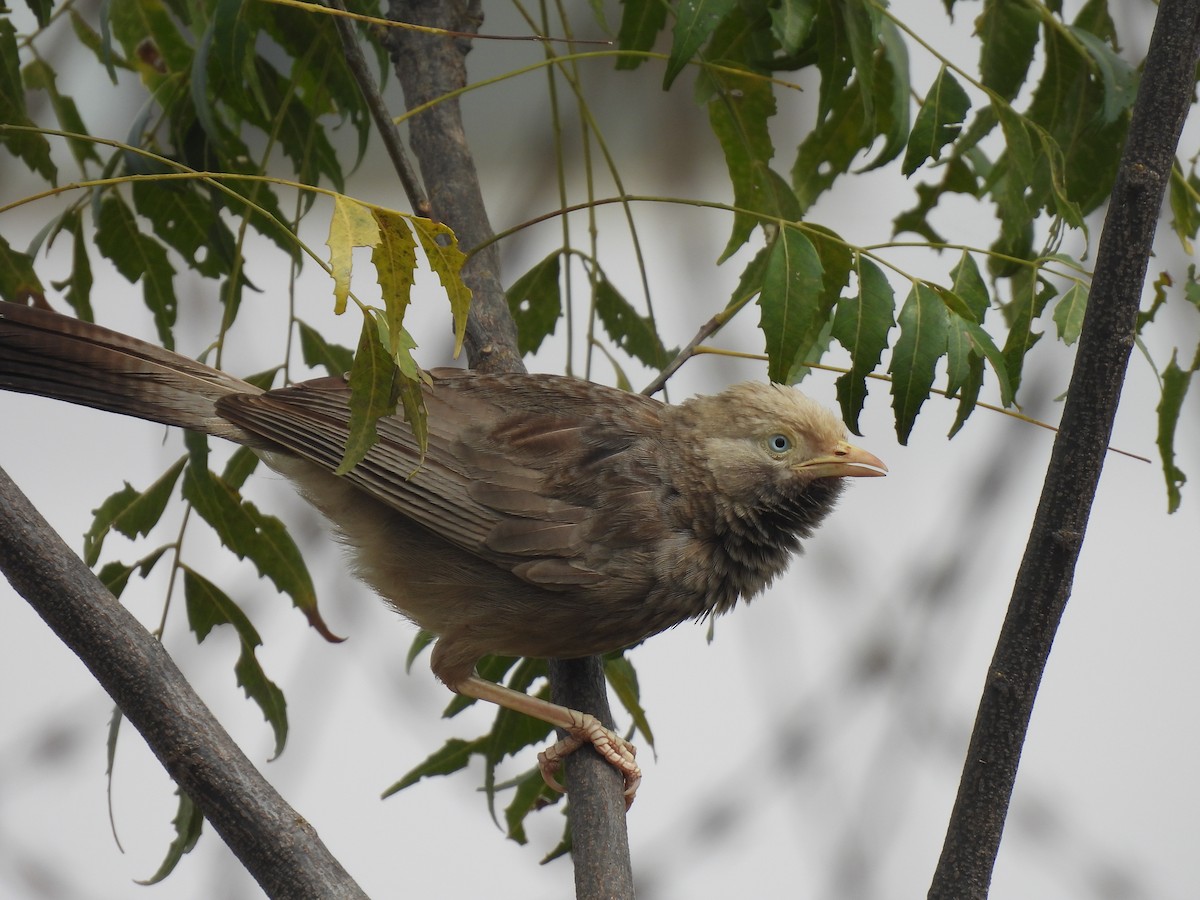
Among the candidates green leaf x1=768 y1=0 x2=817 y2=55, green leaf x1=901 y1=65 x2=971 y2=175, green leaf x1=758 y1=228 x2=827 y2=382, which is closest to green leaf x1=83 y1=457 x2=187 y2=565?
green leaf x1=758 y1=228 x2=827 y2=382

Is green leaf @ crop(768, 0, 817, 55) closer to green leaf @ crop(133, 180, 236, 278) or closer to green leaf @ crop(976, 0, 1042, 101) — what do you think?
green leaf @ crop(976, 0, 1042, 101)

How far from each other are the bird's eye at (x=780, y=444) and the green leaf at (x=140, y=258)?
5.96 feet

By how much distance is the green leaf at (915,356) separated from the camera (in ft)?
9.99

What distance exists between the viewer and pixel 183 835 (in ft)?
12.0

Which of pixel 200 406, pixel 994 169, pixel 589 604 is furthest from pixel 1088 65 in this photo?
pixel 200 406

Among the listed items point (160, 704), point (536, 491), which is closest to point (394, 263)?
point (160, 704)

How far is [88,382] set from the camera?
3553 millimetres

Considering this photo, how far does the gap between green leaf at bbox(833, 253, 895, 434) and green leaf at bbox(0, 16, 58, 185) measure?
7.29ft

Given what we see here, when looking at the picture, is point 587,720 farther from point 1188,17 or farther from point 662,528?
point 1188,17

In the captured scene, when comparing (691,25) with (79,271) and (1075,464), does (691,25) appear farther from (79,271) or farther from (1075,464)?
(79,271)

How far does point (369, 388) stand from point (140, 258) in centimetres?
199

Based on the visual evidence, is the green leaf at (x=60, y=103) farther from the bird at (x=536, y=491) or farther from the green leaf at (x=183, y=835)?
the green leaf at (x=183, y=835)

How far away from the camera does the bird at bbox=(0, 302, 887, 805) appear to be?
3.66m

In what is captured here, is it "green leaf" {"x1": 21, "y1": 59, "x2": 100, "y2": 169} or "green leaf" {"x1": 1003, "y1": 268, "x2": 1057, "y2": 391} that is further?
"green leaf" {"x1": 21, "y1": 59, "x2": 100, "y2": 169}
